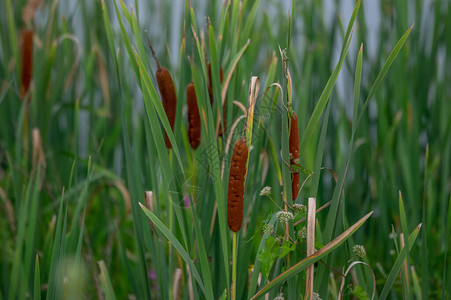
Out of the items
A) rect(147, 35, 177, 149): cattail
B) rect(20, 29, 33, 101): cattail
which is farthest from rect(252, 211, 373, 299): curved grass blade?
rect(20, 29, 33, 101): cattail

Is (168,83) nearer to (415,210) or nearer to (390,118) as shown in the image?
(415,210)

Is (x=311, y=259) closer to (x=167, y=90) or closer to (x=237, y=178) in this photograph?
(x=237, y=178)

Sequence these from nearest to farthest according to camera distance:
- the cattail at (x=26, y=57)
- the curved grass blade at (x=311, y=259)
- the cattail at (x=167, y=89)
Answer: the curved grass blade at (x=311, y=259) < the cattail at (x=167, y=89) < the cattail at (x=26, y=57)

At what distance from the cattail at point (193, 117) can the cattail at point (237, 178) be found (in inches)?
9.8

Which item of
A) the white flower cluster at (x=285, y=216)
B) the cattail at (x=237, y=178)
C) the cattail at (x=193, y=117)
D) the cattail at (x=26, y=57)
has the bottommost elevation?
the white flower cluster at (x=285, y=216)

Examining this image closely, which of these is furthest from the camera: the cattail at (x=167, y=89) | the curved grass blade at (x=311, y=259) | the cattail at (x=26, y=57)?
the cattail at (x=26, y=57)

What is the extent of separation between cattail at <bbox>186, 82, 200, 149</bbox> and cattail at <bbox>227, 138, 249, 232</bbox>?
0.25m

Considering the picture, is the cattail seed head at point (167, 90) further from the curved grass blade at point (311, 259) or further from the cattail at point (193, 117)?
the curved grass blade at point (311, 259)

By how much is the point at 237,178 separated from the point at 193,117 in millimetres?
276

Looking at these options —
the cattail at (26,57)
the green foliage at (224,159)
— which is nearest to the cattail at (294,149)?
the green foliage at (224,159)

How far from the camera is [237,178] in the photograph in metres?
0.83

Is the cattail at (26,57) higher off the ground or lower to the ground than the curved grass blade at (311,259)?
higher

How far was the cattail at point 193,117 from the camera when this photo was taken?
3.45ft

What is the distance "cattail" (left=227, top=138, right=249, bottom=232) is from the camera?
825mm
